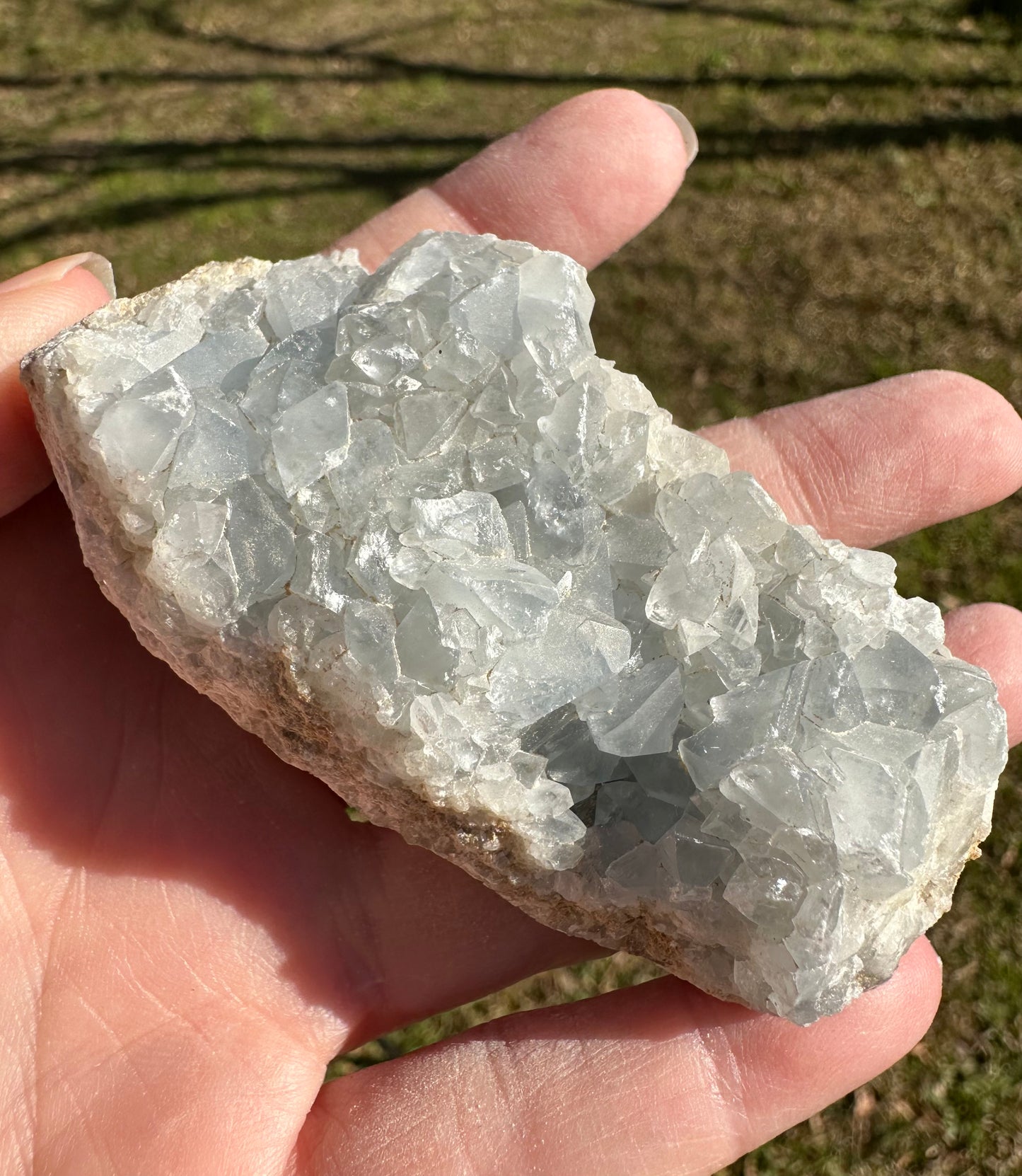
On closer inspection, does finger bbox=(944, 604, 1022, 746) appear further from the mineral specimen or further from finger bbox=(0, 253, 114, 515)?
finger bbox=(0, 253, 114, 515)

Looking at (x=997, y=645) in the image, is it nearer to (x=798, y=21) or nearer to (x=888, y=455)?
(x=888, y=455)

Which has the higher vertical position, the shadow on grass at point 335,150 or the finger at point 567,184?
the finger at point 567,184

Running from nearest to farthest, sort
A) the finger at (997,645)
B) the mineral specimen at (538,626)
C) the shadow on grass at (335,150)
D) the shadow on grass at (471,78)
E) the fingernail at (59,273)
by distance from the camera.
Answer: the mineral specimen at (538,626)
the fingernail at (59,273)
the finger at (997,645)
the shadow on grass at (335,150)
the shadow on grass at (471,78)

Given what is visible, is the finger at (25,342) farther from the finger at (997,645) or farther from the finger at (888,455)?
the finger at (997,645)

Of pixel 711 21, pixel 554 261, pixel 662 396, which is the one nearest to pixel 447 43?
pixel 711 21

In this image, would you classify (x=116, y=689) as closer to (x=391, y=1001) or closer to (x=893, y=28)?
(x=391, y=1001)

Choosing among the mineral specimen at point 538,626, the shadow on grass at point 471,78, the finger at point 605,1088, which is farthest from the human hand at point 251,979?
the shadow on grass at point 471,78

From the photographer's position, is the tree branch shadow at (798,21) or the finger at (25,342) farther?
the tree branch shadow at (798,21)
